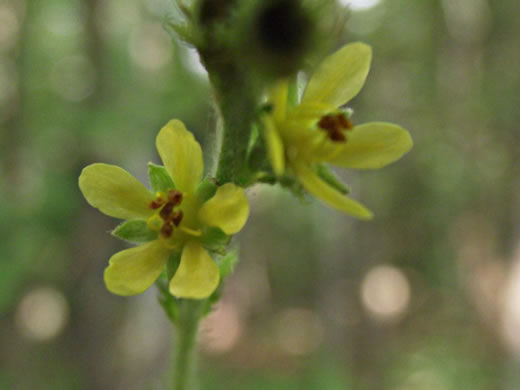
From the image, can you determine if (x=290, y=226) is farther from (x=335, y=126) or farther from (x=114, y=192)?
(x=335, y=126)

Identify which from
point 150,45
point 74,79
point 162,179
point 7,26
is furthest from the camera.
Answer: point 7,26

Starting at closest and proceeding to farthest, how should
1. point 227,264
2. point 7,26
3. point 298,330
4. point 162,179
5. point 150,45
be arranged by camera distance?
point 162,179, point 227,264, point 150,45, point 7,26, point 298,330

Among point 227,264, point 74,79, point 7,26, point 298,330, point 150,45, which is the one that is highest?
point 227,264

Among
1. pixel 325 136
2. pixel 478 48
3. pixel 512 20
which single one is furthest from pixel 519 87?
pixel 325 136

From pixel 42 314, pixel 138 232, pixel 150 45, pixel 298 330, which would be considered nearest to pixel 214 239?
pixel 138 232

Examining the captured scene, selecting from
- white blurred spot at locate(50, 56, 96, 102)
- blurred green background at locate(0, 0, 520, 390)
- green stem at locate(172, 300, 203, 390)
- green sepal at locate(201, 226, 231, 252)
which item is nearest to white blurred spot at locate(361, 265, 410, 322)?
blurred green background at locate(0, 0, 520, 390)

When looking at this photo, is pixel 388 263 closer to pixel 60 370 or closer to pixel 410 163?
pixel 410 163

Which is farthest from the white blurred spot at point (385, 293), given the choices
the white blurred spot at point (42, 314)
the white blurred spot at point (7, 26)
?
the white blurred spot at point (7, 26)
